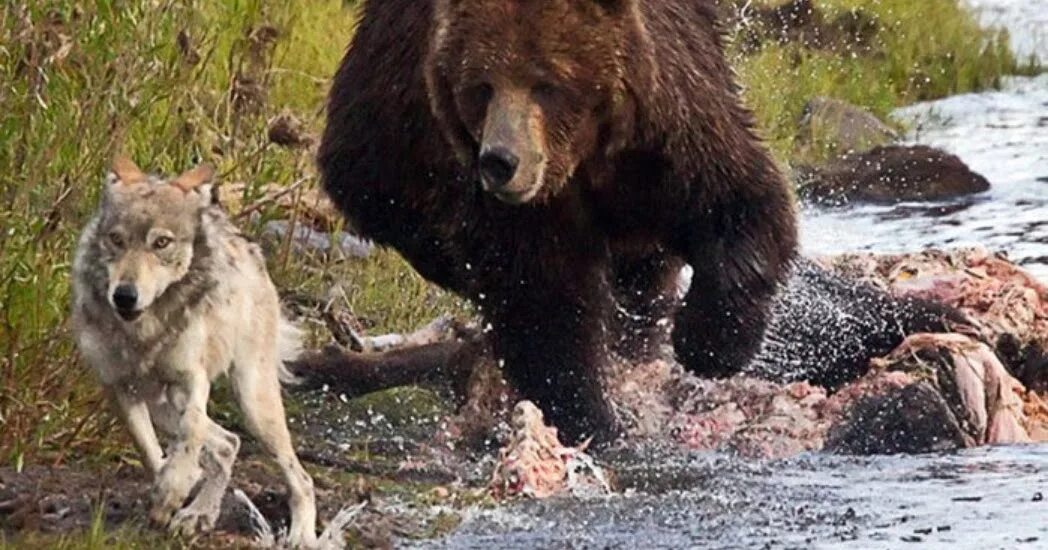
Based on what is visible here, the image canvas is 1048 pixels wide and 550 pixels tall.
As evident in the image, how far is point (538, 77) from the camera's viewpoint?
6.65 m

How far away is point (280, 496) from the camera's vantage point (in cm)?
599

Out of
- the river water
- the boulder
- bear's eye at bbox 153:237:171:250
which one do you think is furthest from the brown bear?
the boulder

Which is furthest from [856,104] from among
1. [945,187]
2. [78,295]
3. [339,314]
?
[78,295]

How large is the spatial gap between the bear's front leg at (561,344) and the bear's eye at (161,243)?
1894mm

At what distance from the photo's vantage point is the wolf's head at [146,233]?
17.0 ft

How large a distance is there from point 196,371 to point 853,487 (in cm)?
223

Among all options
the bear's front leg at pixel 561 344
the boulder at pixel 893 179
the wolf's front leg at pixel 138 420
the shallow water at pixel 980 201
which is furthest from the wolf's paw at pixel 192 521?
the boulder at pixel 893 179

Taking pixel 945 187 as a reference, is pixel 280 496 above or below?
above

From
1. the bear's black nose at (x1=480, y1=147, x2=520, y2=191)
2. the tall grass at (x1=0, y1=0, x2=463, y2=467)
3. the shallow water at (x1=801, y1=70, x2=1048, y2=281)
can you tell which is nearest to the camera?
the tall grass at (x1=0, y1=0, x2=463, y2=467)

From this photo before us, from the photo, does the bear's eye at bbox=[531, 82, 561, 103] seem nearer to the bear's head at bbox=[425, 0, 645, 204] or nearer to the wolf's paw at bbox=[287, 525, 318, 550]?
the bear's head at bbox=[425, 0, 645, 204]

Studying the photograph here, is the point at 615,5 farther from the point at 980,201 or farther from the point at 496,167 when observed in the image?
the point at 980,201

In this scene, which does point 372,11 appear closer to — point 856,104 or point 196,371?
point 196,371

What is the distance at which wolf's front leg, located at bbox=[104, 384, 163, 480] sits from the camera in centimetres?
547

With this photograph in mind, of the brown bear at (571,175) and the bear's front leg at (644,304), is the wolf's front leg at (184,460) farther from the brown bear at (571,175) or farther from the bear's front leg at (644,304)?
the bear's front leg at (644,304)
